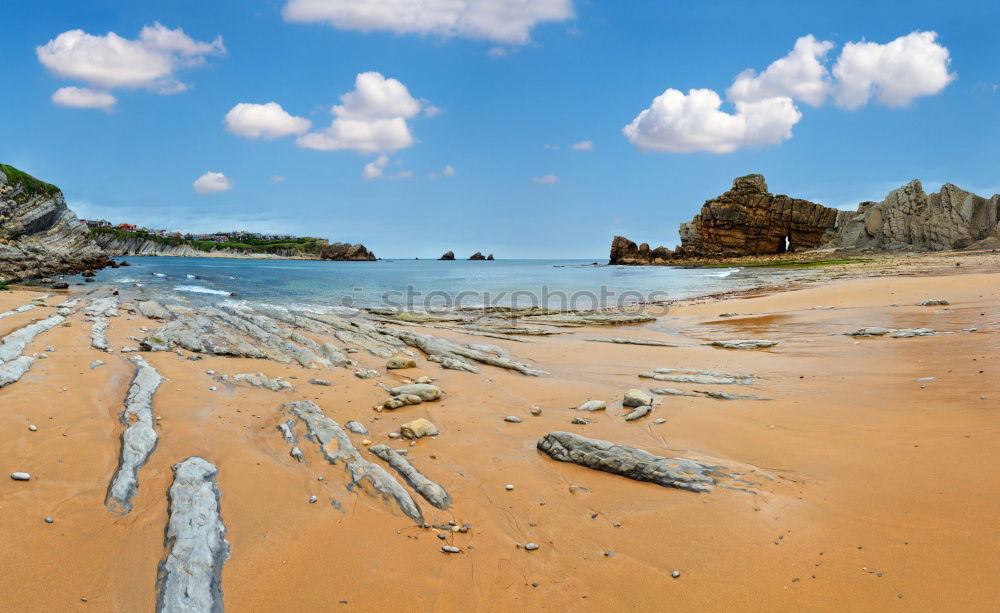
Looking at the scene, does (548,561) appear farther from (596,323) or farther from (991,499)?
(596,323)

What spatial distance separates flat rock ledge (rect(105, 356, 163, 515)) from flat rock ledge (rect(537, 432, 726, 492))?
5.67m

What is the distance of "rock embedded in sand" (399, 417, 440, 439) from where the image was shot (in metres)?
7.95

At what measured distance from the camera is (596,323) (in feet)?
78.6

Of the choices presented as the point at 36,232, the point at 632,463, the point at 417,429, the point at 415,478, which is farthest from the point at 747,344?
the point at 36,232

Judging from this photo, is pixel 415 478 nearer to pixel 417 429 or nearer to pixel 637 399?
pixel 417 429

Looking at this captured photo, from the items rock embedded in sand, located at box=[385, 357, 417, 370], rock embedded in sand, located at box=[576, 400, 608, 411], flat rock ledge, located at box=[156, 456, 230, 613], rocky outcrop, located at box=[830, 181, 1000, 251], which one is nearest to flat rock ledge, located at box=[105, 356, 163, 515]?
flat rock ledge, located at box=[156, 456, 230, 613]

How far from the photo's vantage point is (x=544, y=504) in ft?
19.5

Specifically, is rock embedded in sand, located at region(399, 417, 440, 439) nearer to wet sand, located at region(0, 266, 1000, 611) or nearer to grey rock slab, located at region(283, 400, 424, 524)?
wet sand, located at region(0, 266, 1000, 611)

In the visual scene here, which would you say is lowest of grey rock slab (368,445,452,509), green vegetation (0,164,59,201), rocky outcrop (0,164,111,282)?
grey rock slab (368,445,452,509)

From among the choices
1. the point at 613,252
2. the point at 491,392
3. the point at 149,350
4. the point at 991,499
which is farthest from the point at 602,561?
the point at 613,252

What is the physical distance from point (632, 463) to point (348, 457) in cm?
425

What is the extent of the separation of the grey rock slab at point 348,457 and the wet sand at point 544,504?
185mm

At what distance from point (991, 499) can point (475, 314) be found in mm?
25180

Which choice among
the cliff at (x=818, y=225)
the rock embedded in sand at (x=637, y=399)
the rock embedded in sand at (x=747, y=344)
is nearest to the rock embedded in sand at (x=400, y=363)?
the rock embedded in sand at (x=637, y=399)
